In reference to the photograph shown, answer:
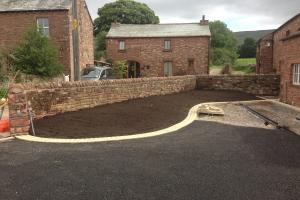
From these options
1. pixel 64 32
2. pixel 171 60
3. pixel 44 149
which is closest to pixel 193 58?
pixel 171 60

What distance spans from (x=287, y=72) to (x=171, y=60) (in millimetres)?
20611

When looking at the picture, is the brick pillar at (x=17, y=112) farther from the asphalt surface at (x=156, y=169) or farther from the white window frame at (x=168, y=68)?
the white window frame at (x=168, y=68)

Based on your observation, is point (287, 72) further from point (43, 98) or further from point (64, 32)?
point (64, 32)

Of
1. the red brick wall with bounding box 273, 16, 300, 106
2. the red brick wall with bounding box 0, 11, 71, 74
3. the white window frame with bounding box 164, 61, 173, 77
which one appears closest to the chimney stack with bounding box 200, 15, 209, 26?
Answer: the white window frame with bounding box 164, 61, 173, 77

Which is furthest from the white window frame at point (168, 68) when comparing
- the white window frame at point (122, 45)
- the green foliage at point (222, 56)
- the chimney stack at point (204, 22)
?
the green foliage at point (222, 56)

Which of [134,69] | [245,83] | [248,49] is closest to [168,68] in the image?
[134,69]

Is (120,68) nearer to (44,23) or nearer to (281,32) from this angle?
(44,23)

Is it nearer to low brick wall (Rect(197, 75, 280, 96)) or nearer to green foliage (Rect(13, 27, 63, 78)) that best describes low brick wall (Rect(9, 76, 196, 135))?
low brick wall (Rect(197, 75, 280, 96))

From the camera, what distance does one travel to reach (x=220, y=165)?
17.7 ft

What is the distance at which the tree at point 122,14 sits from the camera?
59.0 meters

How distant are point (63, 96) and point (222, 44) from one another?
192ft

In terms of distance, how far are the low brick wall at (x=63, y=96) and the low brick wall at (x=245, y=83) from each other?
314 inches

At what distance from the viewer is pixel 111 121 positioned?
927 centimetres

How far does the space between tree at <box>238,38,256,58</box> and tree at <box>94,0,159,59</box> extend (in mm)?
21821
